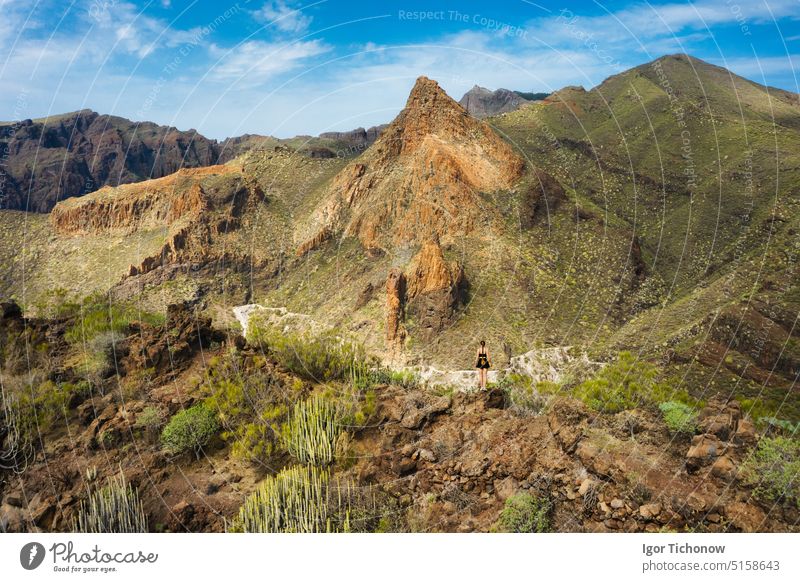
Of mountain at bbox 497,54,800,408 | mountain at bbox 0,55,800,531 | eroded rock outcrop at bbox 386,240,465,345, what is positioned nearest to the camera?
mountain at bbox 0,55,800,531

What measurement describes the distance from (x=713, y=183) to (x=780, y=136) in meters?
10.2

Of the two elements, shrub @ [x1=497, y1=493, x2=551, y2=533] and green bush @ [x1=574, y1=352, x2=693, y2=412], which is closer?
shrub @ [x1=497, y1=493, x2=551, y2=533]

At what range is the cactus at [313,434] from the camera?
12039mm

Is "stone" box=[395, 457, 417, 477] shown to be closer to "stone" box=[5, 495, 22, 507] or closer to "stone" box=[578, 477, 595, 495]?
"stone" box=[578, 477, 595, 495]

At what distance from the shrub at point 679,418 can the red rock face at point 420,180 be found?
111 ft

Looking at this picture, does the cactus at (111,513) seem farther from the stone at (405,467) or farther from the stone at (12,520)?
the stone at (405,467)

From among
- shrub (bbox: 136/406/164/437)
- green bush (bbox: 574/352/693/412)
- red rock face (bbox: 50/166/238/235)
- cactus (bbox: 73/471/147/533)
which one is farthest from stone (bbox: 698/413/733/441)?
red rock face (bbox: 50/166/238/235)

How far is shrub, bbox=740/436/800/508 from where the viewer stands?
363 inches

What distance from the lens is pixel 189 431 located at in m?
12.8

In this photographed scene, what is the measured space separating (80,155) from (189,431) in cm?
10557

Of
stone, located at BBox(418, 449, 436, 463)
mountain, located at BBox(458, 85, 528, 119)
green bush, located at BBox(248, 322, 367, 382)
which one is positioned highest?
mountain, located at BBox(458, 85, 528, 119)

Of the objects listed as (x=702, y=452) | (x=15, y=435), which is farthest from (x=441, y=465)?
(x=15, y=435)

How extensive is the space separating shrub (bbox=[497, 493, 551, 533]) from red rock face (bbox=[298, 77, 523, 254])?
36.3m
